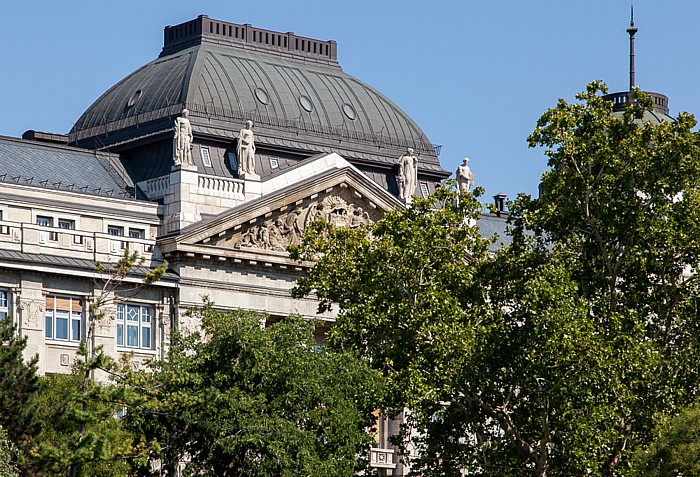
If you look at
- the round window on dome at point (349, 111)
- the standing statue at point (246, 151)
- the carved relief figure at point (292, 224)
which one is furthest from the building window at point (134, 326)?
the round window on dome at point (349, 111)

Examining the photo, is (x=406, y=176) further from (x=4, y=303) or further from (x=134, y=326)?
(x=4, y=303)

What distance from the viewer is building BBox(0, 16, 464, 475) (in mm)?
83750

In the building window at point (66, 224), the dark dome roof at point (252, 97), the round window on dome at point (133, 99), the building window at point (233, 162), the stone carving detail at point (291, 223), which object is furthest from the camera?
the round window on dome at point (133, 99)

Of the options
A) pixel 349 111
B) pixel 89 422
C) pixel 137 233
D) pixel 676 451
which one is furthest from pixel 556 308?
pixel 349 111

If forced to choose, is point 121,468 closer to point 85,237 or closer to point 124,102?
point 85,237

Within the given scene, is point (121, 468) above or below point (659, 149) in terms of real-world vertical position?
below

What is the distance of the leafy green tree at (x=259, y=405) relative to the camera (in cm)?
6725

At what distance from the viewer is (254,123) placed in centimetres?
9206

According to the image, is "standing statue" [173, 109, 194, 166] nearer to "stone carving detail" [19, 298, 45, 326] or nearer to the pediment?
the pediment

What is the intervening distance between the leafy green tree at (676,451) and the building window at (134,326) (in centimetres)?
2770

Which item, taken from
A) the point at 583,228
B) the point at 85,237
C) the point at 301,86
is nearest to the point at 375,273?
the point at 583,228

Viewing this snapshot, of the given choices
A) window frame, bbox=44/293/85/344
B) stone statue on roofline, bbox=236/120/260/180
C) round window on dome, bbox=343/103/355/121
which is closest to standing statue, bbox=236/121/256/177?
stone statue on roofline, bbox=236/120/260/180

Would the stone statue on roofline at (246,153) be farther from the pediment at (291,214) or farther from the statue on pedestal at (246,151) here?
the pediment at (291,214)

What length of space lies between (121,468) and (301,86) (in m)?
31.2
